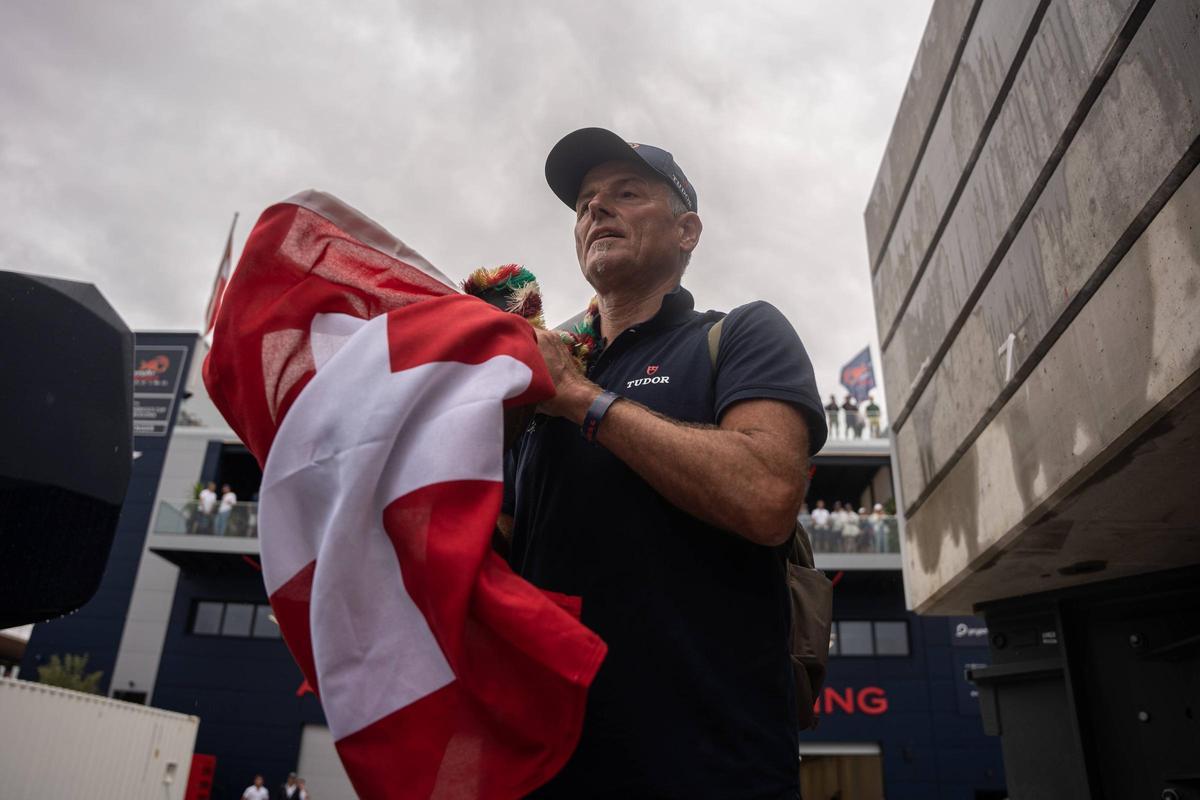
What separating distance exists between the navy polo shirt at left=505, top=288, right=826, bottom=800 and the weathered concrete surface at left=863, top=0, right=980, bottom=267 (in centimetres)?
452

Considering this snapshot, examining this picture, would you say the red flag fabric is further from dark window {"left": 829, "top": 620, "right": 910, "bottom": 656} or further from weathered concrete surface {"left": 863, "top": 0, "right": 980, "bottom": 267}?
dark window {"left": 829, "top": 620, "right": 910, "bottom": 656}

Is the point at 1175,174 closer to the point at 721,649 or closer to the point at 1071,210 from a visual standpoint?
the point at 1071,210

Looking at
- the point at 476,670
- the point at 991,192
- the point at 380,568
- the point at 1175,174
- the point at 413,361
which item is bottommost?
the point at 476,670

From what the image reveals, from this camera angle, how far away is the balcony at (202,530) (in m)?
22.1

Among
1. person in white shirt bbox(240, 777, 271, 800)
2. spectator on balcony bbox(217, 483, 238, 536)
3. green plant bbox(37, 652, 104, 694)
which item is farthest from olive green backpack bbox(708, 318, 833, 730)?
green plant bbox(37, 652, 104, 694)

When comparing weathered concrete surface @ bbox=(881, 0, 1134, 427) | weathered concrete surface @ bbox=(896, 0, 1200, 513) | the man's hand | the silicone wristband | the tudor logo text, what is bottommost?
the silicone wristband

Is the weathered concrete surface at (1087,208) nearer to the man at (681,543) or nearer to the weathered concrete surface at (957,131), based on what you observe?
the weathered concrete surface at (957,131)

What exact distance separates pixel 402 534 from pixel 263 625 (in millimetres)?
24155

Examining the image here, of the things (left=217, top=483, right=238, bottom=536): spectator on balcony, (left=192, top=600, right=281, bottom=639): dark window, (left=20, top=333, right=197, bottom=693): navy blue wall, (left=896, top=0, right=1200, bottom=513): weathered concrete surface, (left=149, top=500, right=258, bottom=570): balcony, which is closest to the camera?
(left=896, top=0, right=1200, bottom=513): weathered concrete surface

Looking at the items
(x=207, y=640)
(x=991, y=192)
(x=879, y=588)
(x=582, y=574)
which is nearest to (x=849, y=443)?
(x=879, y=588)

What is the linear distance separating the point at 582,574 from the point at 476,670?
0.43 m

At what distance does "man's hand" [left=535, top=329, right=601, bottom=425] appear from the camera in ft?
5.53

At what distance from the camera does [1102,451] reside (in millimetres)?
3494

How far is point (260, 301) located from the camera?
1.77 meters
